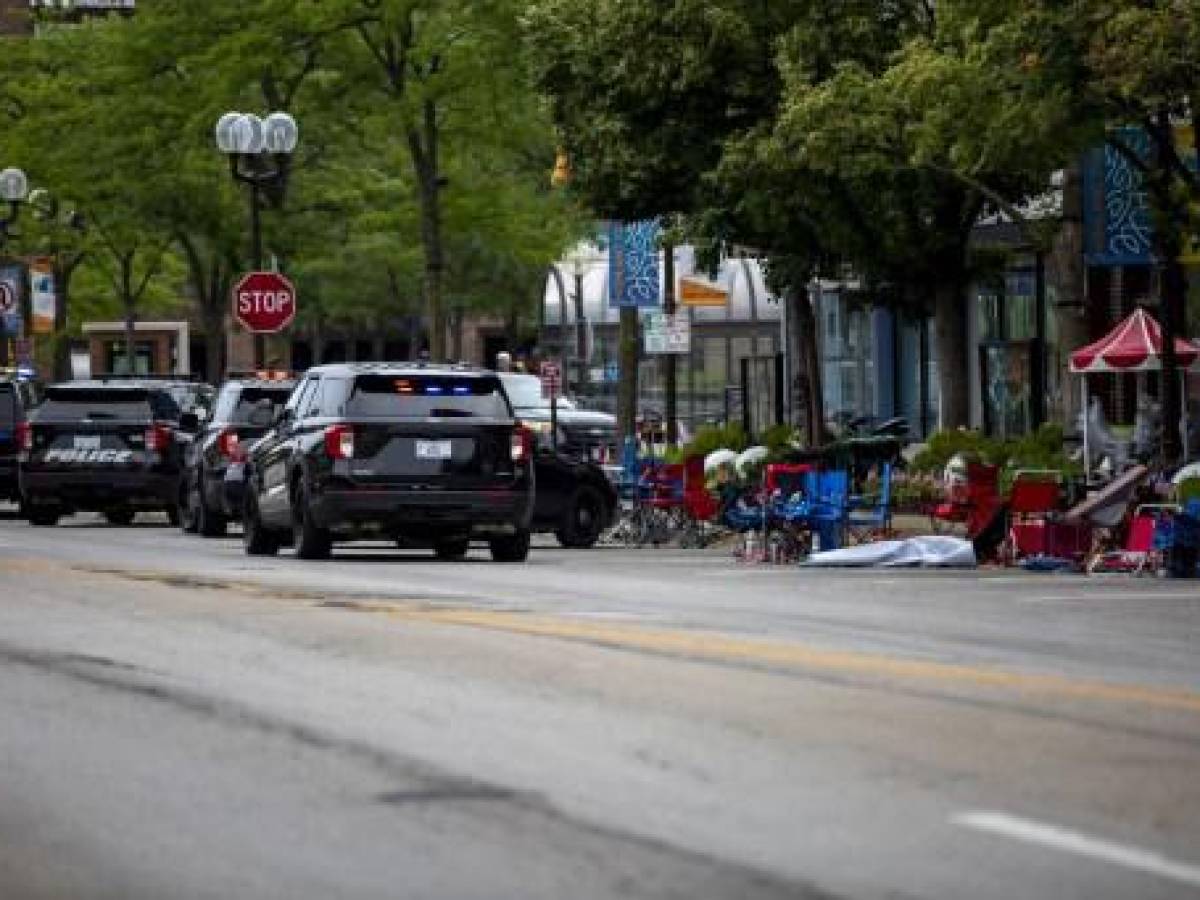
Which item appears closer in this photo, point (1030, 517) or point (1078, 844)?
point (1078, 844)

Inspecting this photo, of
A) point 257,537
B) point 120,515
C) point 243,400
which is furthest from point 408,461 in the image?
point 120,515

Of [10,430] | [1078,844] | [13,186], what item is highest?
[13,186]

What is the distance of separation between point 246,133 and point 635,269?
18.8ft

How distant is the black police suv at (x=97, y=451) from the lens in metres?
44.0

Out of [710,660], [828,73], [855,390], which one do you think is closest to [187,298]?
[855,390]

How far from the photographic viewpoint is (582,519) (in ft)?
125

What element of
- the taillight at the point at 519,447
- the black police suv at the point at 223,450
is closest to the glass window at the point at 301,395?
the taillight at the point at 519,447

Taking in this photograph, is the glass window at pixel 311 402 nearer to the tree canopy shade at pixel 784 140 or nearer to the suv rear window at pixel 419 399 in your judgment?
the suv rear window at pixel 419 399

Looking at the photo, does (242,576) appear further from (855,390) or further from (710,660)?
(855,390)

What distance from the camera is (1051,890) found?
9406mm

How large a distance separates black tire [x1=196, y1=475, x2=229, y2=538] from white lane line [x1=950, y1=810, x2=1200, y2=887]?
3041 centimetres

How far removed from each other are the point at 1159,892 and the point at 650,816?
2070mm

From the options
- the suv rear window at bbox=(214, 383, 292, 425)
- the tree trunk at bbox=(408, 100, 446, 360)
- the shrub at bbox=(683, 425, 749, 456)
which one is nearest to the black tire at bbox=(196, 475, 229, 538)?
the suv rear window at bbox=(214, 383, 292, 425)

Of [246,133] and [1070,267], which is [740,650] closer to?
[1070,267]
